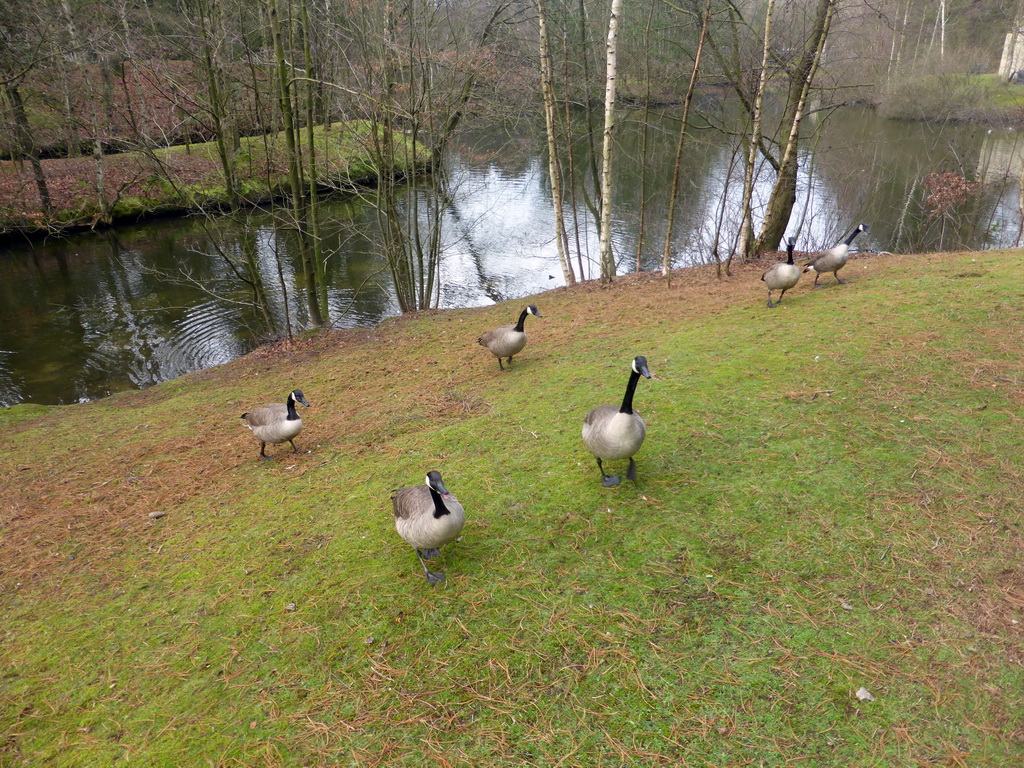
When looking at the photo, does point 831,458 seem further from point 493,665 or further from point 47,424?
point 47,424

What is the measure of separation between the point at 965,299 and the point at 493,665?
863 cm

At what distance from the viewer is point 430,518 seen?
13.5 ft

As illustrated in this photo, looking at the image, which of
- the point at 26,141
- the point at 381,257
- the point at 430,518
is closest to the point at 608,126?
the point at 430,518

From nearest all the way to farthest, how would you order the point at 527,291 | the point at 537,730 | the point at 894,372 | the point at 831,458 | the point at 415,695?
the point at 537,730, the point at 415,695, the point at 831,458, the point at 894,372, the point at 527,291

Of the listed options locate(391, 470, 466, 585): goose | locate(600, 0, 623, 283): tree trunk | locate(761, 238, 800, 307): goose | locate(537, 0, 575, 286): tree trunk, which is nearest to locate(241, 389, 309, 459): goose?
locate(391, 470, 466, 585): goose

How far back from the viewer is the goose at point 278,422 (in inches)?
267

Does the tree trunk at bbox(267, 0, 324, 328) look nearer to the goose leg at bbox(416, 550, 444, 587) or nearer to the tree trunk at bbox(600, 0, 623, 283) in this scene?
the tree trunk at bbox(600, 0, 623, 283)

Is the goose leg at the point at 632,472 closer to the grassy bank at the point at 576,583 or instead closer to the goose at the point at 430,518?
the grassy bank at the point at 576,583

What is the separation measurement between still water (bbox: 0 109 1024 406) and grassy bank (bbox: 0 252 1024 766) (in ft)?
25.5

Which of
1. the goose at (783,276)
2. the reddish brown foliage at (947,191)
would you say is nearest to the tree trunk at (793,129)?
the goose at (783,276)

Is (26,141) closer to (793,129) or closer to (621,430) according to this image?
(793,129)

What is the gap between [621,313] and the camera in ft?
38.0

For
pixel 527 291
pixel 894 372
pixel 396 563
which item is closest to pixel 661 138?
pixel 527 291

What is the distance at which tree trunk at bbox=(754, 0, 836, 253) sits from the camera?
1157cm
